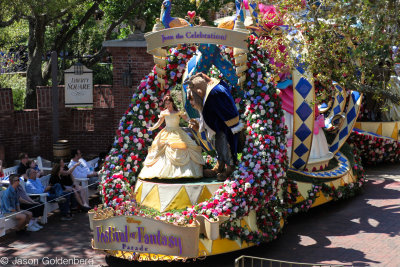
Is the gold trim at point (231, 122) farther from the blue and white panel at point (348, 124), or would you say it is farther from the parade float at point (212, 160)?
the blue and white panel at point (348, 124)

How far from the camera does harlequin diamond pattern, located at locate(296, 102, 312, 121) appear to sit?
11.8m

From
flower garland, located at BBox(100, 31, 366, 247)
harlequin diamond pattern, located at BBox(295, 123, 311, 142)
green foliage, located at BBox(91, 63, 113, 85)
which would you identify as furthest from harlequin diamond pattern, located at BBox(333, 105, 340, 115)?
green foliage, located at BBox(91, 63, 113, 85)

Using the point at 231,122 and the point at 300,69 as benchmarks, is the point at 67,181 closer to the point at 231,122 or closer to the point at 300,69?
the point at 231,122

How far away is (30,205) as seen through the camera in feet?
37.4

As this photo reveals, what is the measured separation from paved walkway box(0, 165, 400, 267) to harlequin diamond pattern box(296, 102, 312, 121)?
6.75 feet

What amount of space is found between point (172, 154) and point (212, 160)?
4.38 feet

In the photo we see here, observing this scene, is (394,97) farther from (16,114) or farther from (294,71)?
(16,114)

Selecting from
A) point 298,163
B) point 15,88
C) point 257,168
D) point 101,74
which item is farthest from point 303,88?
point 101,74

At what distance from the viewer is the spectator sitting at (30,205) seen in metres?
11.3

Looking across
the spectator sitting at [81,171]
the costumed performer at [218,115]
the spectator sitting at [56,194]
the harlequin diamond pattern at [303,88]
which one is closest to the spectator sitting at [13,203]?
the spectator sitting at [56,194]

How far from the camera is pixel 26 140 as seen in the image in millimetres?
16406

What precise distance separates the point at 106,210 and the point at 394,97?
17.1 ft

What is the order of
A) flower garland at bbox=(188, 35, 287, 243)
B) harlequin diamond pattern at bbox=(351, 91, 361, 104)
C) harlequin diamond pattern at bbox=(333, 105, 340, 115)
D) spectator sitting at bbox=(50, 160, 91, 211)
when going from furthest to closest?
1. harlequin diamond pattern at bbox=(351, 91, 361, 104)
2. harlequin diamond pattern at bbox=(333, 105, 340, 115)
3. spectator sitting at bbox=(50, 160, 91, 211)
4. flower garland at bbox=(188, 35, 287, 243)

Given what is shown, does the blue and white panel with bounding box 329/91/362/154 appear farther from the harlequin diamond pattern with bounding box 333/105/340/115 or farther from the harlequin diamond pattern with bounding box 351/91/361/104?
the harlequin diamond pattern with bounding box 333/105/340/115
